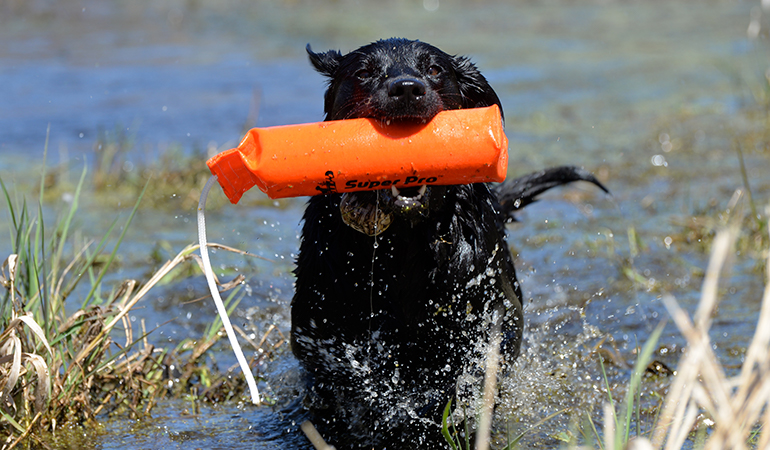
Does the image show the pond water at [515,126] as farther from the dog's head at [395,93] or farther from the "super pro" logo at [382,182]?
the "super pro" logo at [382,182]

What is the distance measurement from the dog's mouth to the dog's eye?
1.52ft

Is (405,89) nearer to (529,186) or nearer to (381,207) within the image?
(381,207)

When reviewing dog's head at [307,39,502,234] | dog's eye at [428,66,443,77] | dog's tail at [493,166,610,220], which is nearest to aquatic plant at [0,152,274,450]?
dog's head at [307,39,502,234]

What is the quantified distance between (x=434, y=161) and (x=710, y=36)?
12.2 meters

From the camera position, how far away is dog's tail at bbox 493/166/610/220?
4.13m

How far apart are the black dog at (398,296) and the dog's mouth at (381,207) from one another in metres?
0.03

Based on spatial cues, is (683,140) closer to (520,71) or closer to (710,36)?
(520,71)

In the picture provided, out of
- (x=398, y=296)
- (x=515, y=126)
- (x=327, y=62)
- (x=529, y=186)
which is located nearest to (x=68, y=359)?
(x=398, y=296)

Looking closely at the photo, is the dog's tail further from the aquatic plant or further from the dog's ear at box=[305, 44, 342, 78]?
the aquatic plant

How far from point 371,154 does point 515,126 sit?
6233 millimetres

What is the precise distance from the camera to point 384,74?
2973 mm

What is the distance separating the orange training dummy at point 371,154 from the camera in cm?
267

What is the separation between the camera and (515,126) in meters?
8.70

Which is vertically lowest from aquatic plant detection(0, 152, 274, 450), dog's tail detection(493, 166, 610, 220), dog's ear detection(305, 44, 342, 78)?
aquatic plant detection(0, 152, 274, 450)
